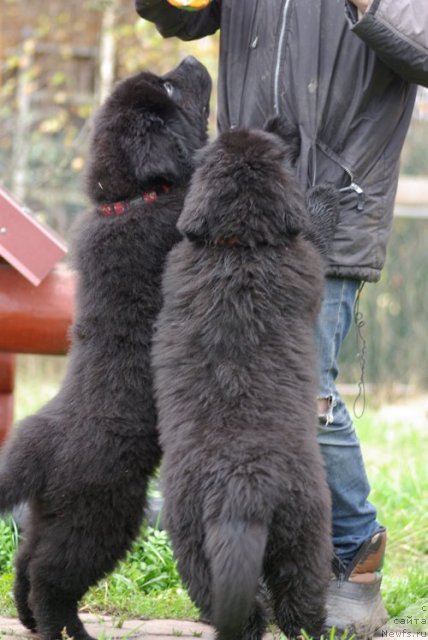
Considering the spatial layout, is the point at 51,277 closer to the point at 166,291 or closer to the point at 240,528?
the point at 166,291

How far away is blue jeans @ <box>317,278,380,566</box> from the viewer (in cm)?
363

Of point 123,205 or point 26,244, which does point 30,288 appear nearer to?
point 26,244

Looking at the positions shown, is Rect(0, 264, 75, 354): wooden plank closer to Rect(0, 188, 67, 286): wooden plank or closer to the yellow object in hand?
Rect(0, 188, 67, 286): wooden plank

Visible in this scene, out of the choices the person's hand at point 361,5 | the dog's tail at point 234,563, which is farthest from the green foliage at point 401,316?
the dog's tail at point 234,563

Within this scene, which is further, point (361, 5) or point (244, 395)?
point (361, 5)

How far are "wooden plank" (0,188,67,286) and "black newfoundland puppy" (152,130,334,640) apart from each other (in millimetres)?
1177

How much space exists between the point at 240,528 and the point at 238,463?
19 cm

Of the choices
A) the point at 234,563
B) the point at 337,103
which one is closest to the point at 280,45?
the point at 337,103

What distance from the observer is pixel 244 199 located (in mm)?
3197

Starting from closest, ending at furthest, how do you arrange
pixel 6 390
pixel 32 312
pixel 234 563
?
pixel 234 563
pixel 32 312
pixel 6 390

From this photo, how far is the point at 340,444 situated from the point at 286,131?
115 centimetres

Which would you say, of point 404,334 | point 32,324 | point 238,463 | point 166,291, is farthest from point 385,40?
point 404,334

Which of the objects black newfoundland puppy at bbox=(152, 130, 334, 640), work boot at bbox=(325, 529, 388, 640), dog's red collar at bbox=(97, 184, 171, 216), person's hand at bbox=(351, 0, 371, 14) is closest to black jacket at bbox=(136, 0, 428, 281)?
person's hand at bbox=(351, 0, 371, 14)

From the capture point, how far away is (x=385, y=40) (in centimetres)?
326
